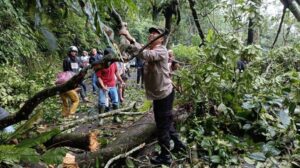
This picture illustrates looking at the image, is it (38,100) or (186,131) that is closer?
(38,100)

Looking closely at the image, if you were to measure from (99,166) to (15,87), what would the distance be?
24.0 ft

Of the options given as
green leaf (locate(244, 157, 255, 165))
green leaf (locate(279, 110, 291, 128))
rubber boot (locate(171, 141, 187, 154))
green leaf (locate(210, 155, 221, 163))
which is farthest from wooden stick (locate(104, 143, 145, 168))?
green leaf (locate(279, 110, 291, 128))

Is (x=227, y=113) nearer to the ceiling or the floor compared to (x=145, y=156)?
nearer to the ceiling

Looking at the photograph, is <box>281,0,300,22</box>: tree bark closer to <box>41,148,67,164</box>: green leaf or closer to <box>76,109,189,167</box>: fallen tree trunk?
<box>41,148,67,164</box>: green leaf

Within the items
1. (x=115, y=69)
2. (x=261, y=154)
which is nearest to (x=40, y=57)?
(x=115, y=69)

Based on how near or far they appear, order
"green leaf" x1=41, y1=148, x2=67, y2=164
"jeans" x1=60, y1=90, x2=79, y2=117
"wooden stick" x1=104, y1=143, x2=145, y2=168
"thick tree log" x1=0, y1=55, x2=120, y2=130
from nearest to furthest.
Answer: "thick tree log" x1=0, y1=55, x2=120, y2=130 < "green leaf" x1=41, y1=148, x2=67, y2=164 < "wooden stick" x1=104, y1=143, x2=145, y2=168 < "jeans" x1=60, y1=90, x2=79, y2=117

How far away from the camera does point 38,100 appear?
2.72m

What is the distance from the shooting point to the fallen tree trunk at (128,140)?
4.09 metres

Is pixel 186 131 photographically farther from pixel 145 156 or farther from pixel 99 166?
pixel 99 166

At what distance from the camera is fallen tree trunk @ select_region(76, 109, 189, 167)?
4.09 metres

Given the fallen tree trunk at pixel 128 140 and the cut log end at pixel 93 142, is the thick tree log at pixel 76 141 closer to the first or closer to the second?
the cut log end at pixel 93 142

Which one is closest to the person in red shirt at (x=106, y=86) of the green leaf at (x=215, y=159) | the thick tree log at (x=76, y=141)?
the thick tree log at (x=76, y=141)

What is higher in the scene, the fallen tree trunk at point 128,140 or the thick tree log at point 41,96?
the thick tree log at point 41,96

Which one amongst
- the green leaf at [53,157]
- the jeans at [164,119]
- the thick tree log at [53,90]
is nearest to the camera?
the thick tree log at [53,90]
